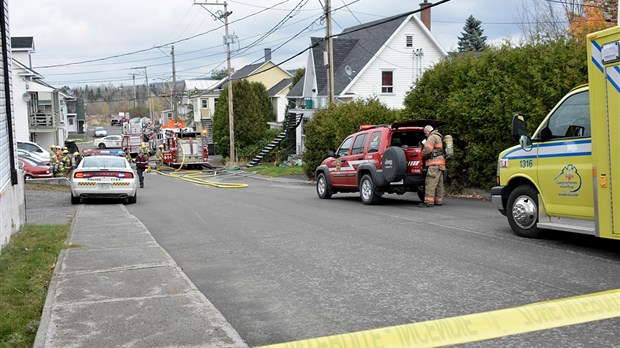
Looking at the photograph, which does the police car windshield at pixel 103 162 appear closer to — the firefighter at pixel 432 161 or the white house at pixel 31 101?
the firefighter at pixel 432 161

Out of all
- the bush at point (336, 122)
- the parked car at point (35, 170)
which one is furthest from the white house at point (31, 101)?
the bush at point (336, 122)

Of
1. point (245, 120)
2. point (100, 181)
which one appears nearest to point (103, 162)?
point (100, 181)

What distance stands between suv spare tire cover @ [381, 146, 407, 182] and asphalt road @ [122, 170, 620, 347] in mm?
1474

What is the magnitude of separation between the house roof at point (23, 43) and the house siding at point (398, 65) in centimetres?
2799

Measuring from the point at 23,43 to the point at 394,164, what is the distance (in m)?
46.5

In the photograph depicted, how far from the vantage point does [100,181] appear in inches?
709

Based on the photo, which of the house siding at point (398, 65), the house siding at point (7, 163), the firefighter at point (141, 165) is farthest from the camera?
the house siding at point (398, 65)

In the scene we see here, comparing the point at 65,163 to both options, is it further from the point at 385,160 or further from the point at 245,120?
the point at 245,120

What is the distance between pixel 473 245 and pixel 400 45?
35263 mm

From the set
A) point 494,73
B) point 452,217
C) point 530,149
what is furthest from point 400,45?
point 530,149

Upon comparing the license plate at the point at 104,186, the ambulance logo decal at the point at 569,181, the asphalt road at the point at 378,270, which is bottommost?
the asphalt road at the point at 378,270

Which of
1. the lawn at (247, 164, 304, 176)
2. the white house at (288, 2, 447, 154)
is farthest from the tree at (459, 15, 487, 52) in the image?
the lawn at (247, 164, 304, 176)

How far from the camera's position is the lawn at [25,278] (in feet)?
18.0

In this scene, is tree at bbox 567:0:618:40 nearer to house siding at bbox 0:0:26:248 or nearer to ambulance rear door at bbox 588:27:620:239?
ambulance rear door at bbox 588:27:620:239
